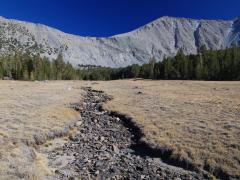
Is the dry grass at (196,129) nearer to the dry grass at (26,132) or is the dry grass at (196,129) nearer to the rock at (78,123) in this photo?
the rock at (78,123)

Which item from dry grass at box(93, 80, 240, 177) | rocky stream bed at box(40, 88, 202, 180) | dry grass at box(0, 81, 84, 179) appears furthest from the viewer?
dry grass at box(93, 80, 240, 177)

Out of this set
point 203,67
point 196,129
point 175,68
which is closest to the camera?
point 196,129

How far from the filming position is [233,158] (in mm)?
20891

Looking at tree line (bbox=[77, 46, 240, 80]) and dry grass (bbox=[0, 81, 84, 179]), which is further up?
tree line (bbox=[77, 46, 240, 80])

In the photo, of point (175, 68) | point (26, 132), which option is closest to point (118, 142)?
point (26, 132)

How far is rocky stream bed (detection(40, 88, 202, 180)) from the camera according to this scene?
19969 millimetres

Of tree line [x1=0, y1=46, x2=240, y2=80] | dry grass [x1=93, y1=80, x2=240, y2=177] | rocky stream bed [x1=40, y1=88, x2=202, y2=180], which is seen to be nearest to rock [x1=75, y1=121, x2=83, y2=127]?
rocky stream bed [x1=40, y1=88, x2=202, y2=180]

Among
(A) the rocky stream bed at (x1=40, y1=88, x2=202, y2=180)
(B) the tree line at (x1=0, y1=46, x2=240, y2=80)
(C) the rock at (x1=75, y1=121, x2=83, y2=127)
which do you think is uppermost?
(B) the tree line at (x1=0, y1=46, x2=240, y2=80)

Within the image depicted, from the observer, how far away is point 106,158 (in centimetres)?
2292

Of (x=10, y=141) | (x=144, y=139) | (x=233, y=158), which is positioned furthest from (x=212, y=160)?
(x=10, y=141)

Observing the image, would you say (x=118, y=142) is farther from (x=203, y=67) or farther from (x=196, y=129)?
(x=203, y=67)

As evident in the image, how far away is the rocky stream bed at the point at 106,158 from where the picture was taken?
19969 mm

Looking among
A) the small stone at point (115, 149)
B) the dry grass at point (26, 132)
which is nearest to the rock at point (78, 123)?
the dry grass at point (26, 132)

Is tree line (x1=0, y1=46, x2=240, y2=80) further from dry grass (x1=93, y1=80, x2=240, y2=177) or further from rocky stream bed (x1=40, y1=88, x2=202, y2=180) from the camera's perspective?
rocky stream bed (x1=40, y1=88, x2=202, y2=180)
